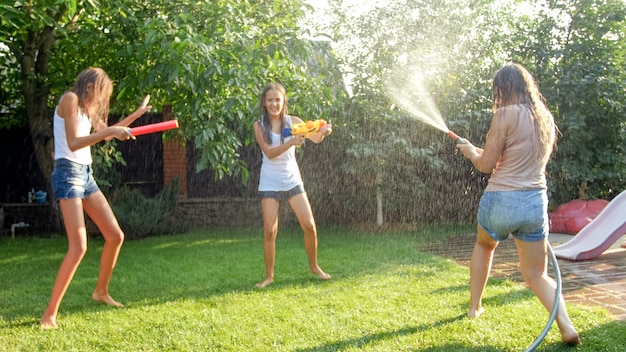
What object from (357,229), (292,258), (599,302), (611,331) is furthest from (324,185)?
(611,331)

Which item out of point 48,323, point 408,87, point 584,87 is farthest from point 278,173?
point 584,87

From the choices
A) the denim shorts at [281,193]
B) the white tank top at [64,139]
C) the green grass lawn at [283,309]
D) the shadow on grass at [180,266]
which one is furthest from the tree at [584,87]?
the white tank top at [64,139]

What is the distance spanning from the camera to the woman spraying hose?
10.8ft

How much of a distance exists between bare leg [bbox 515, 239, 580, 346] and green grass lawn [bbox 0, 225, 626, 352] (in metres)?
0.15

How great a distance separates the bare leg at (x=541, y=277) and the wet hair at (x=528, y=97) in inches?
20.5

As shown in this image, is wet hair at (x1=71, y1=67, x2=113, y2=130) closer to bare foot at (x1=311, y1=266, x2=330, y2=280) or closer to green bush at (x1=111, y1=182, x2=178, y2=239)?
bare foot at (x1=311, y1=266, x2=330, y2=280)

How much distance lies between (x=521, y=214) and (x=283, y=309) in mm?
1806

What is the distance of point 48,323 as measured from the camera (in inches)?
149

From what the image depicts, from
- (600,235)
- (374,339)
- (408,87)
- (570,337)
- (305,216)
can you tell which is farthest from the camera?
(408,87)

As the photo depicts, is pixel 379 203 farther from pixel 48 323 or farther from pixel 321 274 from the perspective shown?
pixel 48 323

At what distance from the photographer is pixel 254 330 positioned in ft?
12.0

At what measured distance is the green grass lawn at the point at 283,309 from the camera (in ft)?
11.2

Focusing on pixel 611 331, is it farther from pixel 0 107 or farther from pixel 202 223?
pixel 0 107

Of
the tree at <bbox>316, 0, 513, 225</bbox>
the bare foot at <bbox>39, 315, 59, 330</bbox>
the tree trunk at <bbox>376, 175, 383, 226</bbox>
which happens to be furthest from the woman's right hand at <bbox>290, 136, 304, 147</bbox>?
the tree trunk at <bbox>376, 175, 383, 226</bbox>
